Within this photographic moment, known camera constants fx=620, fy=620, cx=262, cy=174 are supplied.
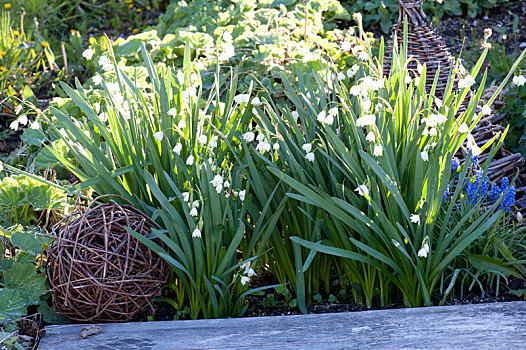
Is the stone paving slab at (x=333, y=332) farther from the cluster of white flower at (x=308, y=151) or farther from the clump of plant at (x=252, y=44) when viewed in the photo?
the clump of plant at (x=252, y=44)

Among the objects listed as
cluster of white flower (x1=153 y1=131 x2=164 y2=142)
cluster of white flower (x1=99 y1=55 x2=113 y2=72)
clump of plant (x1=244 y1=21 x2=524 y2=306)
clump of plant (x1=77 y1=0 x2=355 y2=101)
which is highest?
clump of plant (x1=77 y1=0 x2=355 y2=101)

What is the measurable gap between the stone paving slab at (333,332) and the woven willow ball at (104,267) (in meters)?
0.07

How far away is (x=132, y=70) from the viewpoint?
315cm

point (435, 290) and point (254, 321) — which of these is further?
point (435, 290)

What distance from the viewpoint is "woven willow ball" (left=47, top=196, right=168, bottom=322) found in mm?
2016

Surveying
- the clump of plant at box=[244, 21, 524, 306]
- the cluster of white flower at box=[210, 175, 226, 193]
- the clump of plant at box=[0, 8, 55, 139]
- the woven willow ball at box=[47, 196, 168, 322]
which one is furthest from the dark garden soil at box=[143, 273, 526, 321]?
the clump of plant at box=[0, 8, 55, 139]

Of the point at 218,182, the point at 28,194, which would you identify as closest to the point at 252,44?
the point at 28,194

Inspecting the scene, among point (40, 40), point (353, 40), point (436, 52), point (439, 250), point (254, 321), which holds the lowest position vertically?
point (254, 321)

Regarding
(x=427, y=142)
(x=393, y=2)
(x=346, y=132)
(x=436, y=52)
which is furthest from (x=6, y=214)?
(x=393, y=2)

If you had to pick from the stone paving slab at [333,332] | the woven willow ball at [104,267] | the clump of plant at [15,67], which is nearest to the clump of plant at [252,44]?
the clump of plant at [15,67]

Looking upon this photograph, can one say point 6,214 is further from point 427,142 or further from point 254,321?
point 427,142

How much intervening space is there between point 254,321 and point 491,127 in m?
1.56

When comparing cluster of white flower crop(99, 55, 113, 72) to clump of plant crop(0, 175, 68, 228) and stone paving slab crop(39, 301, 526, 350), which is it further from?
stone paving slab crop(39, 301, 526, 350)

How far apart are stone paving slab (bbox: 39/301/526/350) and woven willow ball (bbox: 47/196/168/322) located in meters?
0.07
